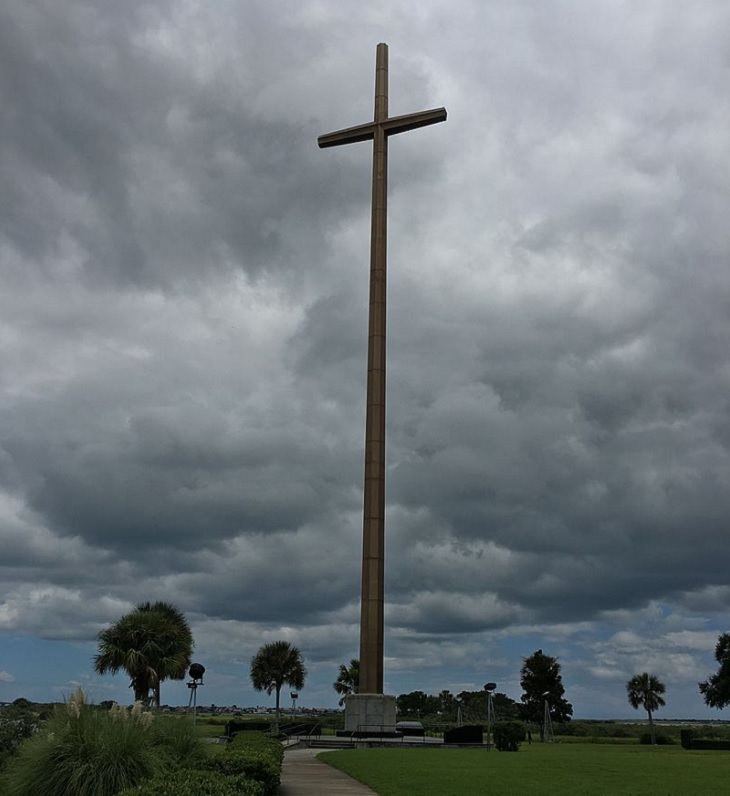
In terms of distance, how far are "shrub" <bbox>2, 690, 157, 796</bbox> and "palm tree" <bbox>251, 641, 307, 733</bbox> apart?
53763 millimetres

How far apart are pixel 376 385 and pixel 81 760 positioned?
3025 centimetres

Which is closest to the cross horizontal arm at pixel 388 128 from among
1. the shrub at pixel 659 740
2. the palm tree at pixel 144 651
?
the palm tree at pixel 144 651

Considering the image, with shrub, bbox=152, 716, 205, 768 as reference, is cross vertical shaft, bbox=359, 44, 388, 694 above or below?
above

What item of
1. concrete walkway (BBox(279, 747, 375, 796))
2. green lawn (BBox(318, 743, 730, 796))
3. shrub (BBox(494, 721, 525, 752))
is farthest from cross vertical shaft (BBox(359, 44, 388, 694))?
concrete walkway (BBox(279, 747, 375, 796))

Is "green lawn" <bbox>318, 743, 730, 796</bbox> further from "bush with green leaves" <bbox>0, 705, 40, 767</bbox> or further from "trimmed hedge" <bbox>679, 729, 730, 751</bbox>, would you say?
"trimmed hedge" <bbox>679, 729, 730, 751</bbox>

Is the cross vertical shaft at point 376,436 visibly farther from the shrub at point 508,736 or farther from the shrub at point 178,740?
the shrub at point 178,740

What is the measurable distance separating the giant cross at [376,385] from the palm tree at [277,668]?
28.8 meters

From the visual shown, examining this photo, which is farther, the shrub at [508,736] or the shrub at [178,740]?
the shrub at [508,736]

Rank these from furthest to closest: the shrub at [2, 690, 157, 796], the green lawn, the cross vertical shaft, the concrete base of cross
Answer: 1. the cross vertical shaft
2. the concrete base of cross
3. the green lawn
4. the shrub at [2, 690, 157, 796]

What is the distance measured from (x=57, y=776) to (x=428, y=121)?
39.0 m

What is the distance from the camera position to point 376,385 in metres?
42.0

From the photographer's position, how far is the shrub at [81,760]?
40.7ft

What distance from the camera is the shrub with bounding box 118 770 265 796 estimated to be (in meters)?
9.07

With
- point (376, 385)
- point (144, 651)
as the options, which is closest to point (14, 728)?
point (144, 651)
